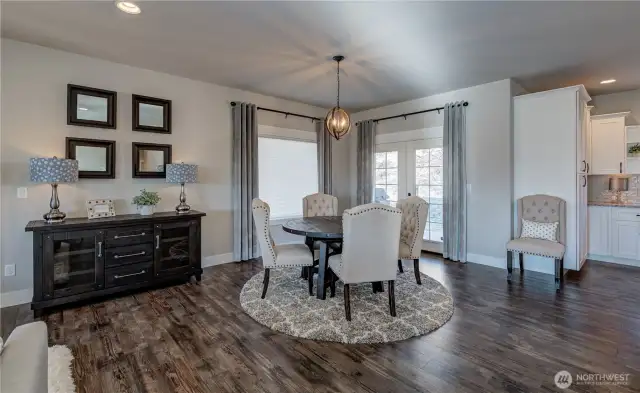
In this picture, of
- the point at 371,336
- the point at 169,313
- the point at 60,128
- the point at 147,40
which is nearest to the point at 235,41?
the point at 147,40

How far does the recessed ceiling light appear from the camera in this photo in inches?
102

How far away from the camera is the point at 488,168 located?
190 inches

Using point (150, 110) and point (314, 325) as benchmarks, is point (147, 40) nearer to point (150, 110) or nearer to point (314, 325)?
point (150, 110)

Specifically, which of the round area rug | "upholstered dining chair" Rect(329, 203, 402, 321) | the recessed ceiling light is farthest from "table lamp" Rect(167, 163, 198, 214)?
"upholstered dining chair" Rect(329, 203, 402, 321)

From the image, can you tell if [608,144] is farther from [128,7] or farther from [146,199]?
[146,199]

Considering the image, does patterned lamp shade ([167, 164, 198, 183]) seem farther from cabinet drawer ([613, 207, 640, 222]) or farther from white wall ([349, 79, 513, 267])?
cabinet drawer ([613, 207, 640, 222])

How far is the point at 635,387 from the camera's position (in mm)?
1969

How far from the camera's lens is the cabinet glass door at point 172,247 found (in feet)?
12.5

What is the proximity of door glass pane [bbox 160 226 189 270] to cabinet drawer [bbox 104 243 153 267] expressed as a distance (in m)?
0.16

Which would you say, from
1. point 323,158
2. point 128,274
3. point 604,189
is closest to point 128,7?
point 128,274

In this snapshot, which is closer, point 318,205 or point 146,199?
point 146,199

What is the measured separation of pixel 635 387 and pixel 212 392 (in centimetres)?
264

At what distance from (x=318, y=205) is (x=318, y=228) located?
1.52 meters

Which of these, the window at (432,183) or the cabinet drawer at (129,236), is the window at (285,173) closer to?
the window at (432,183)
